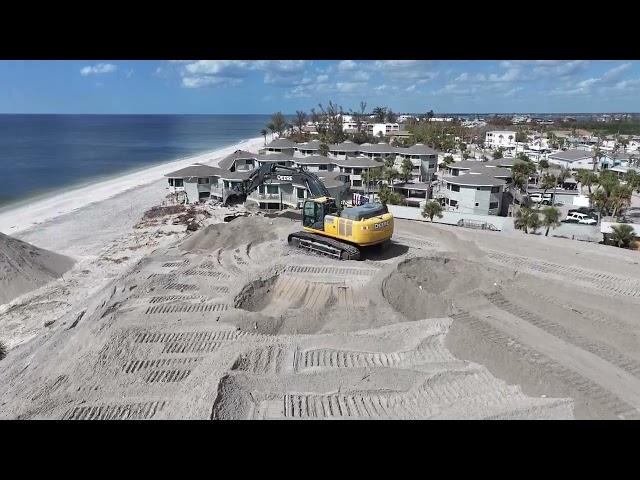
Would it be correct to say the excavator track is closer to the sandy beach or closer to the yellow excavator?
the yellow excavator

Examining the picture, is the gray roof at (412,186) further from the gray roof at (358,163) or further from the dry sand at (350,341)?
the dry sand at (350,341)

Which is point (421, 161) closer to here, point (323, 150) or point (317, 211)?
point (323, 150)

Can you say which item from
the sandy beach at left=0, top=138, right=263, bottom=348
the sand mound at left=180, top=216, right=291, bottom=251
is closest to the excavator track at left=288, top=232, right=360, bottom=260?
the sand mound at left=180, top=216, right=291, bottom=251

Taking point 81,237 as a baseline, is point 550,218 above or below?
above

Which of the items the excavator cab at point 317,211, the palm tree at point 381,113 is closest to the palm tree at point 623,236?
the excavator cab at point 317,211

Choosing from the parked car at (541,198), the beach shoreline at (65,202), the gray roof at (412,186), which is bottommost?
the beach shoreline at (65,202)

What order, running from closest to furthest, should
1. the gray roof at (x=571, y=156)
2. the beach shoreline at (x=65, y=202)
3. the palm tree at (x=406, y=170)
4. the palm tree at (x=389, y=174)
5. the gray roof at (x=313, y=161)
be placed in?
1. the beach shoreline at (x=65, y=202)
2. the palm tree at (x=389, y=174)
3. the palm tree at (x=406, y=170)
4. the gray roof at (x=313, y=161)
5. the gray roof at (x=571, y=156)

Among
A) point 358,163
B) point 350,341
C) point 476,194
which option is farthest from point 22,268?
point 358,163
